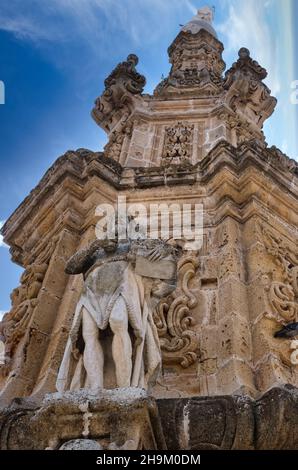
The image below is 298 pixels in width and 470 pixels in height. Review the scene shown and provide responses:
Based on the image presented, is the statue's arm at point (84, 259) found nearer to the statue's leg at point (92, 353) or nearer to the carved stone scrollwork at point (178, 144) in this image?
the statue's leg at point (92, 353)

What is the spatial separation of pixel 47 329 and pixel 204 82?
7.54 meters

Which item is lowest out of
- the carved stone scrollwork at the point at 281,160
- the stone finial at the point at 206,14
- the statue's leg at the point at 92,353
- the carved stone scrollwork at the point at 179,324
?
the statue's leg at the point at 92,353

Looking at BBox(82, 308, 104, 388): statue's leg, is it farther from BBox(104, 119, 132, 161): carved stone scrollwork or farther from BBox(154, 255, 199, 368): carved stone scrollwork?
BBox(104, 119, 132, 161): carved stone scrollwork

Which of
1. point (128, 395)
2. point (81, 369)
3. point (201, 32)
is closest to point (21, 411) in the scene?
point (81, 369)

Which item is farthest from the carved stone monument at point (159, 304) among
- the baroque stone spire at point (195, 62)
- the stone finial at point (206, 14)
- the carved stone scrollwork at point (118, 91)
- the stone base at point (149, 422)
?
the stone finial at point (206, 14)

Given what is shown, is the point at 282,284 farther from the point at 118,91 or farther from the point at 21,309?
the point at 118,91

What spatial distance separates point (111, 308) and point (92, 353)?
38 cm

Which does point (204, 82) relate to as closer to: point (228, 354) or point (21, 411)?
point (228, 354)

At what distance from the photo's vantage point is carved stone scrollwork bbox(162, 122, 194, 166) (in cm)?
1038

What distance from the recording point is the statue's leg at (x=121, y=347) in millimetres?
4926

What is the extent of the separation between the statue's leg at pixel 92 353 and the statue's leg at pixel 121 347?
0.43ft

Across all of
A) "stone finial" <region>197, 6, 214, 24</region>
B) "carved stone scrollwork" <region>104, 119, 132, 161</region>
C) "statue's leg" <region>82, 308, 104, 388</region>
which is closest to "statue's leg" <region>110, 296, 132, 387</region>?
"statue's leg" <region>82, 308, 104, 388</region>

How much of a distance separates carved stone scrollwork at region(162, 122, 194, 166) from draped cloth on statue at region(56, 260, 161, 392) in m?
4.86

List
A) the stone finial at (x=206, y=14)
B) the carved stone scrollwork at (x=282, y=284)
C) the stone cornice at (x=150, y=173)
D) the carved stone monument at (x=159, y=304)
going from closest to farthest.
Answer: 1. the carved stone monument at (x=159, y=304)
2. the carved stone scrollwork at (x=282, y=284)
3. the stone cornice at (x=150, y=173)
4. the stone finial at (x=206, y=14)
